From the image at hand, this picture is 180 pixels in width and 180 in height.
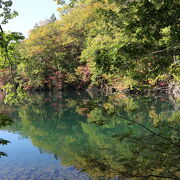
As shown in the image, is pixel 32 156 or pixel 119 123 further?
pixel 119 123

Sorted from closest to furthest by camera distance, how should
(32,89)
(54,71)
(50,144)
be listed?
(50,144) < (54,71) < (32,89)

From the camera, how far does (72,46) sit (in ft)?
91.1

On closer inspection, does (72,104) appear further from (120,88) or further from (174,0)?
(174,0)

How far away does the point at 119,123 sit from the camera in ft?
35.0

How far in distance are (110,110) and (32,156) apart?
15.9 feet

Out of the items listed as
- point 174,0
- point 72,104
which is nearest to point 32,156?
point 174,0

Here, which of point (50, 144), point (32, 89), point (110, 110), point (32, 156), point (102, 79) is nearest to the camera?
point (110, 110)

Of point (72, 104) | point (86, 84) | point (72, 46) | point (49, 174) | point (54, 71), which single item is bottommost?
point (49, 174)

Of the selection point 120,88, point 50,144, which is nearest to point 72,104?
point 120,88

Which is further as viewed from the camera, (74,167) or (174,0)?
(74,167)

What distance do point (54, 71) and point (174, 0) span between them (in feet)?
89.7

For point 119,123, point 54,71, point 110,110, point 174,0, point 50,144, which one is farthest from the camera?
point 54,71

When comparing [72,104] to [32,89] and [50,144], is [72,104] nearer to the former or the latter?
[50,144]

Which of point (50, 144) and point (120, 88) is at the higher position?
point (120, 88)
